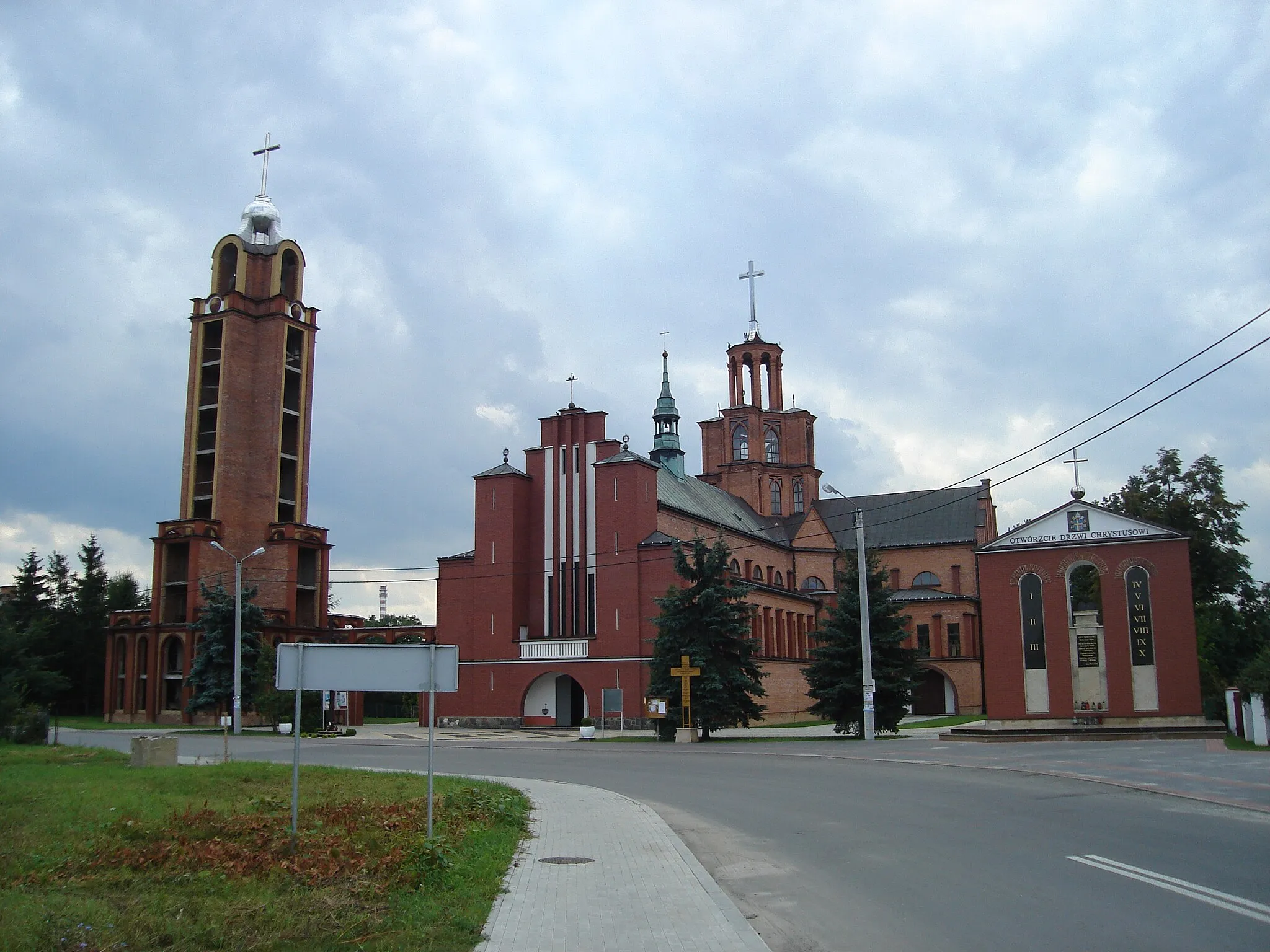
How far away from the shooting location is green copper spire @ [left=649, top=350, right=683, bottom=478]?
229 feet

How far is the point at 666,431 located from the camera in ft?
234

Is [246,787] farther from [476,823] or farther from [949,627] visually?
[949,627]

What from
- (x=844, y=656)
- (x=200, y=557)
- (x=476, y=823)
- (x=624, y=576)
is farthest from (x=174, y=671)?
(x=476, y=823)

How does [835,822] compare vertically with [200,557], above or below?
below

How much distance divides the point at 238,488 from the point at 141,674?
1149 centimetres

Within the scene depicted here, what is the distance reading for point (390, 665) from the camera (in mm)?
11211

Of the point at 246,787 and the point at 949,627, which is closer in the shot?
the point at 246,787

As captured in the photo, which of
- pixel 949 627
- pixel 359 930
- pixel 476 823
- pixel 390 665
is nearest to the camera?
pixel 359 930

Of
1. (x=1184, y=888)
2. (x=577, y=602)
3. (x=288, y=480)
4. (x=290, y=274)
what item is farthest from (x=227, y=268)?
(x=1184, y=888)

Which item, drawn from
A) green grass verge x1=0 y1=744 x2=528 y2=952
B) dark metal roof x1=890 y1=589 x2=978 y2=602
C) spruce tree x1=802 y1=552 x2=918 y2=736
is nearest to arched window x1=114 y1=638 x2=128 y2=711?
spruce tree x1=802 y1=552 x2=918 y2=736

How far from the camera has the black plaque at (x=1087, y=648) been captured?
1288 inches

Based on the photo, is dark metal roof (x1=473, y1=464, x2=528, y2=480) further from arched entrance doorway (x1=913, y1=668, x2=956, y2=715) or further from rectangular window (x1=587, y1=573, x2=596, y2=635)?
arched entrance doorway (x1=913, y1=668, x2=956, y2=715)

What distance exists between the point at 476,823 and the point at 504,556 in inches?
1476

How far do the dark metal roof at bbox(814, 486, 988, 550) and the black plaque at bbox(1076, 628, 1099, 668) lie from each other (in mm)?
31495
